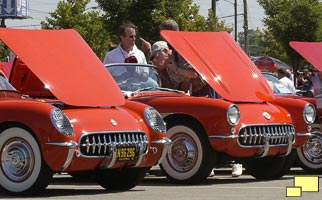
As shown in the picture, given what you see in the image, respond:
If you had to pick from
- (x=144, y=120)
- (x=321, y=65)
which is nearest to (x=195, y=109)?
(x=144, y=120)

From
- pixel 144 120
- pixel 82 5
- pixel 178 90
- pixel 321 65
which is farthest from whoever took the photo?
pixel 82 5

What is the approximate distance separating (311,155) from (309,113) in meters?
0.95

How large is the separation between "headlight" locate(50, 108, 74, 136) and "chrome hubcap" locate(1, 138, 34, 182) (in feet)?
1.18

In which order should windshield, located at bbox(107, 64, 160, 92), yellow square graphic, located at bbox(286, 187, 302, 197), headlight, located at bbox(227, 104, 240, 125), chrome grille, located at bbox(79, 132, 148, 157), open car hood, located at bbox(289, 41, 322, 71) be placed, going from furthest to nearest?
open car hood, located at bbox(289, 41, 322, 71)
windshield, located at bbox(107, 64, 160, 92)
headlight, located at bbox(227, 104, 240, 125)
chrome grille, located at bbox(79, 132, 148, 157)
yellow square graphic, located at bbox(286, 187, 302, 197)

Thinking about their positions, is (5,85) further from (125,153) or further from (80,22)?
(80,22)

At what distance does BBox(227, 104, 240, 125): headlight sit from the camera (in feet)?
40.1

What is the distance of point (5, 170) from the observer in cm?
1029

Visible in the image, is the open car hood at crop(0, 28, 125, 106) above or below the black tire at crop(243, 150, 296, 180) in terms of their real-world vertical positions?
above

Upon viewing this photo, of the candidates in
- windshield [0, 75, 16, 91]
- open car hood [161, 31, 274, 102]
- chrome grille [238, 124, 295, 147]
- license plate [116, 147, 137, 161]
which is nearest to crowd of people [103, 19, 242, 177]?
open car hood [161, 31, 274, 102]

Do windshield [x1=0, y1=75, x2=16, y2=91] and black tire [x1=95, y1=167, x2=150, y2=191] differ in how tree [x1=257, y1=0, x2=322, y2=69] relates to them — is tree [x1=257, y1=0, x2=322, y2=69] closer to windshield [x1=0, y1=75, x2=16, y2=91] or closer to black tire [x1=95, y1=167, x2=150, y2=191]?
black tire [x1=95, y1=167, x2=150, y2=191]

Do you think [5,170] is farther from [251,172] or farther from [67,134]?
[251,172]

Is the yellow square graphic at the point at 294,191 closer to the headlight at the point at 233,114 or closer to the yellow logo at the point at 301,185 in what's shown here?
the yellow logo at the point at 301,185

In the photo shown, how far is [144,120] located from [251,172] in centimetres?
285

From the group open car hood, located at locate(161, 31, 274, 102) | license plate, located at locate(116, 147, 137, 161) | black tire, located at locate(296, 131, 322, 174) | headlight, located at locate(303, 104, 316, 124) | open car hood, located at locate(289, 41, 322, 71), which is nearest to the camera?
license plate, located at locate(116, 147, 137, 161)
